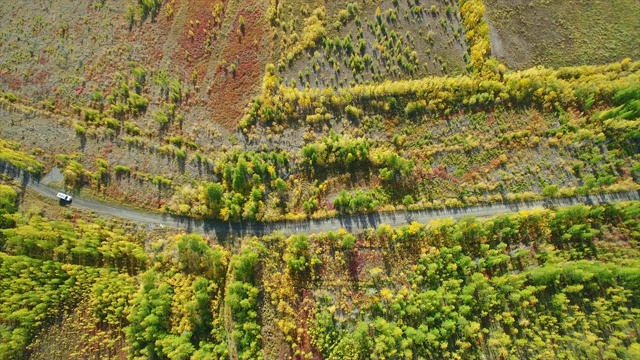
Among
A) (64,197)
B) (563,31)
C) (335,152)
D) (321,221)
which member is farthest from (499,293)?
(64,197)

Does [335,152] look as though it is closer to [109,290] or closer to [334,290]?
[334,290]

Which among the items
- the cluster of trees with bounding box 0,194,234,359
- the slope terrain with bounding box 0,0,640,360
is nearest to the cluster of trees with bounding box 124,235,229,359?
the cluster of trees with bounding box 0,194,234,359

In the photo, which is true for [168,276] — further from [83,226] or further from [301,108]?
[301,108]

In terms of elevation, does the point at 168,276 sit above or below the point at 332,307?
above

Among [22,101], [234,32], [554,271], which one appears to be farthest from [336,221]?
[22,101]

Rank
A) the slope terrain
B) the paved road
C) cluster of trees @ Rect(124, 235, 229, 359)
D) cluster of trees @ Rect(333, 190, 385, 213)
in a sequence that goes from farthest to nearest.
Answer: cluster of trees @ Rect(333, 190, 385, 213) → the paved road → cluster of trees @ Rect(124, 235, 229, 359) → the slope terrain

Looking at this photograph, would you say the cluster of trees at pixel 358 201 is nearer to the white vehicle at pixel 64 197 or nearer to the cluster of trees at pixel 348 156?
the cluster of trees at pixel 348 156

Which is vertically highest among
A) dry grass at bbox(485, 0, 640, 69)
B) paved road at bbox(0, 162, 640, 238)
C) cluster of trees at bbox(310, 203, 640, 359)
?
dry grass at bbox(485, 0, 640, 69)

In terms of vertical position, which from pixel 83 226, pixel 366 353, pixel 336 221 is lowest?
pixel 366 353

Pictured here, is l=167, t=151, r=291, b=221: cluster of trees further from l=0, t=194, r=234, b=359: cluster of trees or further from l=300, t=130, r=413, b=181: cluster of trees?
l=0, t=194, r=234, b=359: cluster of trees
